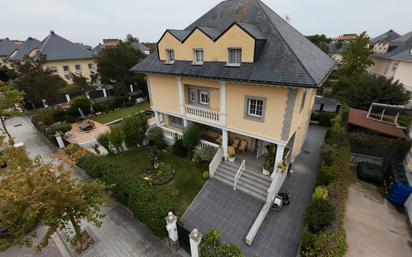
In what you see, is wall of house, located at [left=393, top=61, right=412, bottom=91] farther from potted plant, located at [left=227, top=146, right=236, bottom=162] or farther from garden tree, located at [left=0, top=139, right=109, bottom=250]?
garden tree, located at [left=0, top=139, right=109, bottom=250]

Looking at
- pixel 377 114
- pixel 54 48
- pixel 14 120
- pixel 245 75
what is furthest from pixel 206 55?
pixel 54 48

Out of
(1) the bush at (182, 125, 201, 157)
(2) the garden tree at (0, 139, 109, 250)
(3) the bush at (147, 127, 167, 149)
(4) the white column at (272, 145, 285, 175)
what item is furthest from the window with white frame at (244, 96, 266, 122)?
(2) the garden tree at (0, 139, 109, 250)

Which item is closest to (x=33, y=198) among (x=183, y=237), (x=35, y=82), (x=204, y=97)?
(x=183, y=237)

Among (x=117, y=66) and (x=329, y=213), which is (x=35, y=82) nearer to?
(x=117, y=66)

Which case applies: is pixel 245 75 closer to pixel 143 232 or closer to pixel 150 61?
pixel 150 61

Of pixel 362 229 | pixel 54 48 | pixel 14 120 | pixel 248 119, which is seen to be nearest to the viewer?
pixel 362 229
